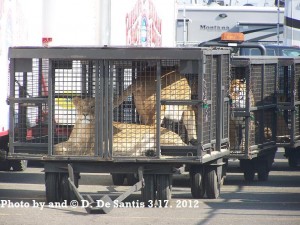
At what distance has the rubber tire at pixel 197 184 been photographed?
1451 centimetres

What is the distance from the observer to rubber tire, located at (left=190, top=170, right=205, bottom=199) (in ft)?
47.6

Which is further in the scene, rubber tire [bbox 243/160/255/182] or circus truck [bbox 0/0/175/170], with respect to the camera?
rubber tire [bbox 243/160/255/182]

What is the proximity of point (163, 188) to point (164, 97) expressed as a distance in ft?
3.95

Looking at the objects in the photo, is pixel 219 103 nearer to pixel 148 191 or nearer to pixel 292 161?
pixel 148 191

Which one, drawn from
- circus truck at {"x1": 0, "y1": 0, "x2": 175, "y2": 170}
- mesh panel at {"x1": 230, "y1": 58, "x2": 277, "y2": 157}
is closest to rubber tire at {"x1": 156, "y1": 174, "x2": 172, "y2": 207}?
circus truck at {"x1": 0, "y1": 0, "x2": 175, "y2": 170}

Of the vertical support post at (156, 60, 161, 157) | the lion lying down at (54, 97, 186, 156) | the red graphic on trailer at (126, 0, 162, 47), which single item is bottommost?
A: the lion lying down at (54, 97, 186, 156)

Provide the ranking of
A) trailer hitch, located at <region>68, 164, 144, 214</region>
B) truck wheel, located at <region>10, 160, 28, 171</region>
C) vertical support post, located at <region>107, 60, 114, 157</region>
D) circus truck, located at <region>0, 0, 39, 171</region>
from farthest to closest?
truck wheel, located at <region>10, 160, 28, 171</region> < circus truck, located at <region>0, 0, 39, 171</region> < vertical support post, located at <region>107, 60, 114, 157</region> < trailer hitch, located at <region>68, 164, 144, 214</region>

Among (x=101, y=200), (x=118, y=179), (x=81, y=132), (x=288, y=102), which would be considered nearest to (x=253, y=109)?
(x=288, y=102)

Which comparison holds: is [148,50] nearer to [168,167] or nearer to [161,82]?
[161,82]

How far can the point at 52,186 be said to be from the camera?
1371cm

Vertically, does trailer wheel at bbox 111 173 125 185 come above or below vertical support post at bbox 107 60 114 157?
below

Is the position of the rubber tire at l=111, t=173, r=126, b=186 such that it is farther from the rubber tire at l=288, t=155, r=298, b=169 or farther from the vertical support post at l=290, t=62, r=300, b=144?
the rubber tire at l=288, t=155, r=298, b=169

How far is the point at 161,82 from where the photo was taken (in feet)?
44.3

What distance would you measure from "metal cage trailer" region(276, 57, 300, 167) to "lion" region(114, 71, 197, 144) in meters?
3.91
